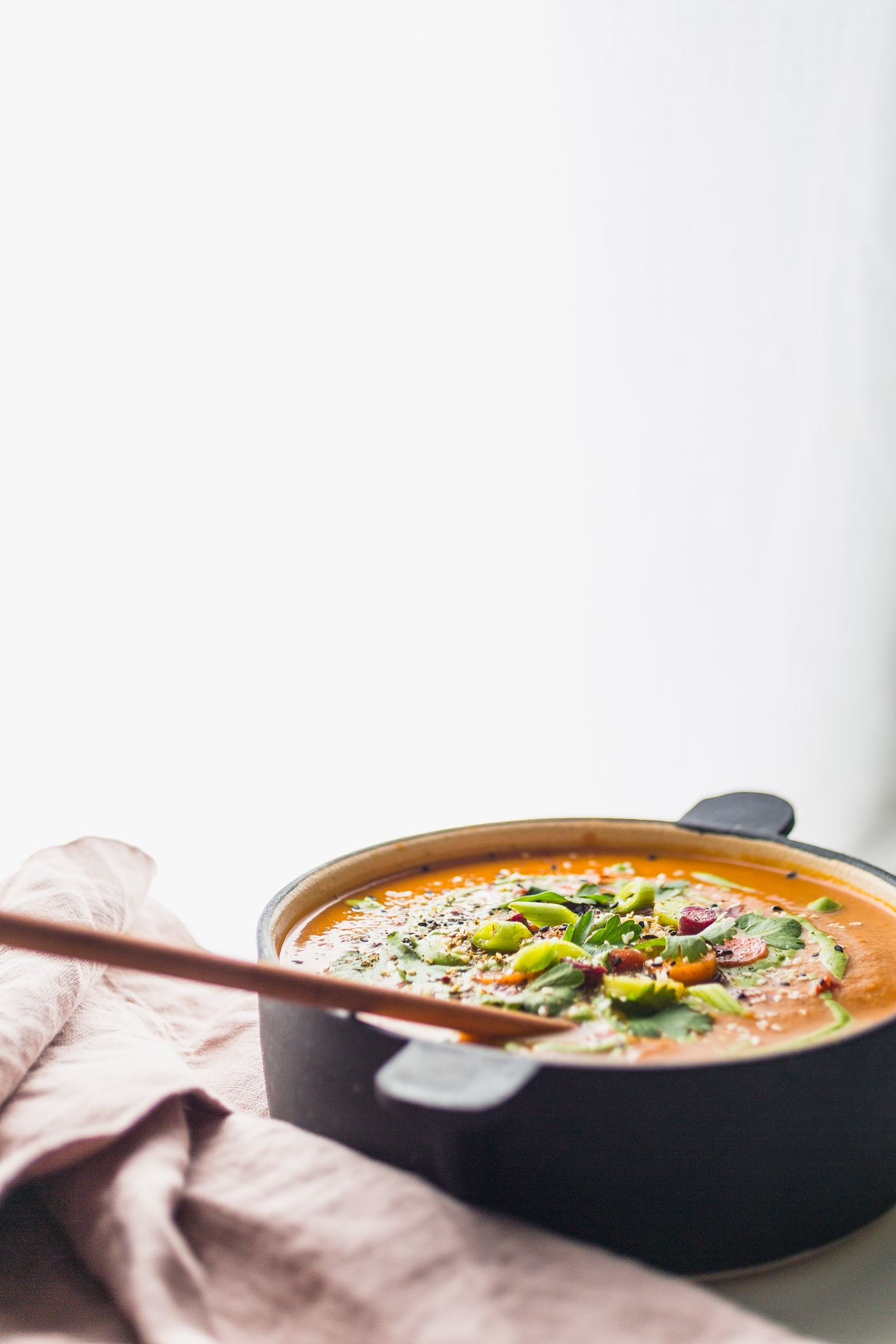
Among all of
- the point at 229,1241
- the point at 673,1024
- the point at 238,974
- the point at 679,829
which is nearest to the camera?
the point at 238,974

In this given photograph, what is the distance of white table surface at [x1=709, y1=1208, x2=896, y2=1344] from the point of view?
38.2 inches

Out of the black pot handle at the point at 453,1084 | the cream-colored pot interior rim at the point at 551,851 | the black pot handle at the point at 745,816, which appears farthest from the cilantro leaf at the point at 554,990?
the black pot handle at the point at 745,816

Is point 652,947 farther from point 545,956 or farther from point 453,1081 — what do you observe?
point 453,1081

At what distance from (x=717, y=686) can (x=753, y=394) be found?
0.62 m

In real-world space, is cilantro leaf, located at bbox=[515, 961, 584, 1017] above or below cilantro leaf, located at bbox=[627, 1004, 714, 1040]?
above

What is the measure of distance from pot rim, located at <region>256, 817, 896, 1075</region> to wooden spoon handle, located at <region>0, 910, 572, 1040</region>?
40 mm

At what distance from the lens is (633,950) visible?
121 centimetres

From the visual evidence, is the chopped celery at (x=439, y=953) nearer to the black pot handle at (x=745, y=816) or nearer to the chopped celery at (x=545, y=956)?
the chopped celery at (x=545, y=956)

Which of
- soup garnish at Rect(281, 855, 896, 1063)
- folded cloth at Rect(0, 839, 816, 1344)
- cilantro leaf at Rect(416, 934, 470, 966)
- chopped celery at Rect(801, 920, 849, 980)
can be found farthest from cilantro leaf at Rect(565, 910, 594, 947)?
folded cloth at Rect(0, 839, 816, 1344)

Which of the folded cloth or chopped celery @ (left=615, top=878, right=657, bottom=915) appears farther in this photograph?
chopped celery @ (left=615, top=878, right=657, bottom=915)

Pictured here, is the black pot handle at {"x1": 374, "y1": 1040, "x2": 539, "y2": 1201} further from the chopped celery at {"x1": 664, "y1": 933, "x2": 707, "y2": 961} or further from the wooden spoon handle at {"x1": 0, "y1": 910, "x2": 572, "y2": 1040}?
the chopped celery at {"x1": 664, "y1": 933, "x2": 707, "y2": 961}

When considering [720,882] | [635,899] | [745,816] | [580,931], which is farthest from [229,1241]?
[745,816]

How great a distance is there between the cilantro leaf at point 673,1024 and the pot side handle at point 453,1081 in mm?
225

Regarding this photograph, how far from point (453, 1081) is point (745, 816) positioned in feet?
2.80
